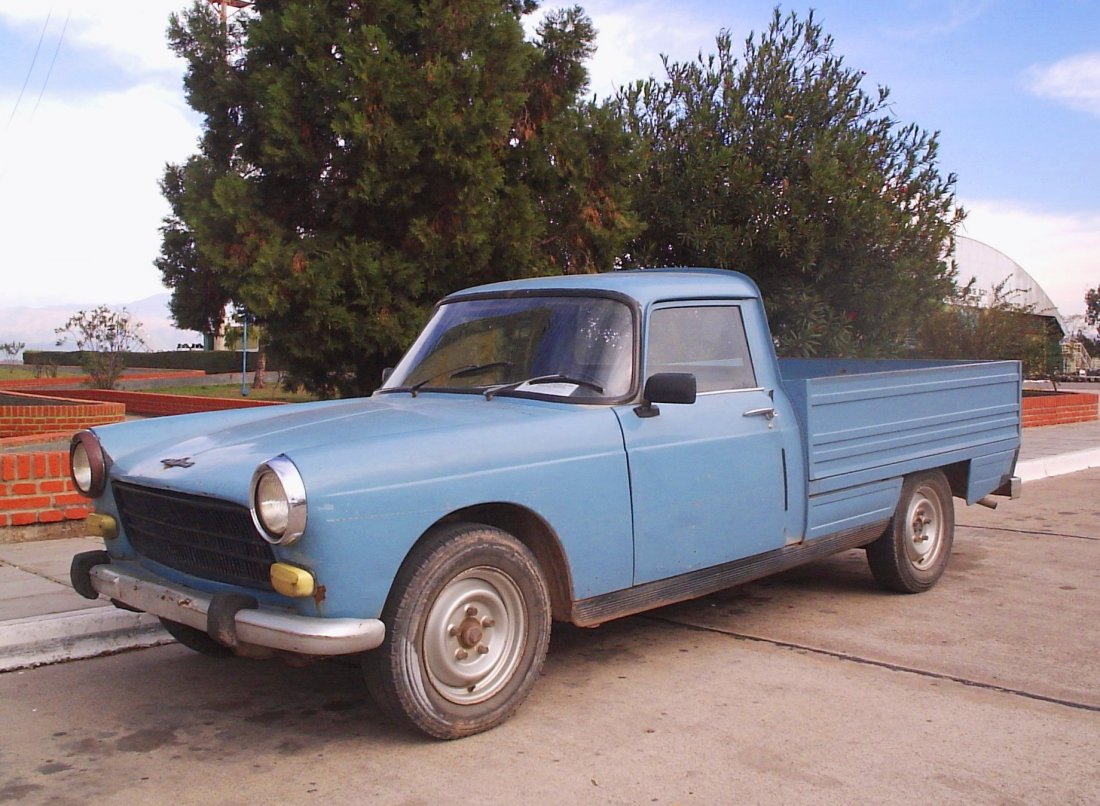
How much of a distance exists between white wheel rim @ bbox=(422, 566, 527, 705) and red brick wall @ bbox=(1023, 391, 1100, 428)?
15674mm

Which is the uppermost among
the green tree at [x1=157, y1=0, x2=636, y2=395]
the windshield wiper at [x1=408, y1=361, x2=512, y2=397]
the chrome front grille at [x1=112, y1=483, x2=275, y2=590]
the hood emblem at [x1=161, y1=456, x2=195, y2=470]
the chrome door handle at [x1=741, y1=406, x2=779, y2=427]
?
the green tree at [x1=157, y1=0, x2=636, y2=395]

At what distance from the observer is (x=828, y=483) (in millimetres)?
5227

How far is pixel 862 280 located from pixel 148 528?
10258 mm

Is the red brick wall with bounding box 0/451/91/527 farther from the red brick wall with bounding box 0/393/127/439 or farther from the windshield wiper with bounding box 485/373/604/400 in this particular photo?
the red brick wall with bounding box 0/393/127/439

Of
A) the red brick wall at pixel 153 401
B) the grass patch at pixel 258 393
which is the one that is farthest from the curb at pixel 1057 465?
the red brick wall at pixel 153 401

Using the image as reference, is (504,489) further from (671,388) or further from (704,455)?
(704,455)

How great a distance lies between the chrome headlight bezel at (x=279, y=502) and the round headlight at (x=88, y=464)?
117 cm

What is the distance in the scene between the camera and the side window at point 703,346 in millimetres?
4742

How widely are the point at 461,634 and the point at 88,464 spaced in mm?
1778

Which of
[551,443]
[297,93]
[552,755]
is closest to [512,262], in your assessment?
[297,93]

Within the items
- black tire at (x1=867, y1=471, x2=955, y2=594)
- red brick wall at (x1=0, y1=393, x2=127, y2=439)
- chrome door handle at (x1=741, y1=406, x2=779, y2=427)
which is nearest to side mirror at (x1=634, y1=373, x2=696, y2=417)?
chrome door handle at (x1=741, y1=406, x2=779, y2=427)

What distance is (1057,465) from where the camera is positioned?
12.3 meters

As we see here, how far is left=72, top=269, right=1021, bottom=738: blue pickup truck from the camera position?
3.52 metres

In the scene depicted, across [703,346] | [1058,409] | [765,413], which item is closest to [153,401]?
[1058,409]
